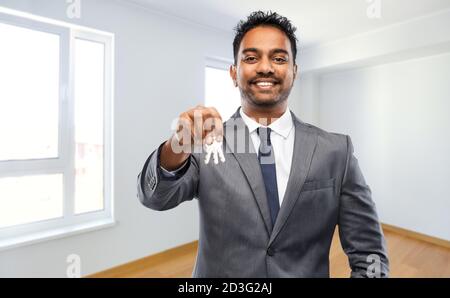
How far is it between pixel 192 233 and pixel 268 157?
7.90 feet

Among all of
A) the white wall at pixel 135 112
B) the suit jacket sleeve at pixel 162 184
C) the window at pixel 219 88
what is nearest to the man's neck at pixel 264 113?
the suit jacket sleeve at pixel 162 184

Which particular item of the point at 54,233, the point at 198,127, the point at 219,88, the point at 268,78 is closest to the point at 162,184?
the point at 198,127

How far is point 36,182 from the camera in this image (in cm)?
213

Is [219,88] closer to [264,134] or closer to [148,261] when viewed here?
[148,261]

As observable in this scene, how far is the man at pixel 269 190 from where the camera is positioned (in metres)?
0.73

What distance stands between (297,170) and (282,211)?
123 mm

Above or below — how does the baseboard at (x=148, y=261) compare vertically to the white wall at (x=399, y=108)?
below

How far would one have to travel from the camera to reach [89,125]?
7.78 feet

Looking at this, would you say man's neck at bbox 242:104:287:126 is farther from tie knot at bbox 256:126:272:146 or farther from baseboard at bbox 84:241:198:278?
baseboard at bbox 84:241:198:278

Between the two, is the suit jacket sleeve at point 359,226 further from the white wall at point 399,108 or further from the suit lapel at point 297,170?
the white wall at point 399,108

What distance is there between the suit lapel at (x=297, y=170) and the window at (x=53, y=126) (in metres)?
2.05

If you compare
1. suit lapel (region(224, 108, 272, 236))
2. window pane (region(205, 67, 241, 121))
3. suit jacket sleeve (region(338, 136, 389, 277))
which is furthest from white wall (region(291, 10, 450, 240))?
suit lapel (region(224, 108, 272, 236))
